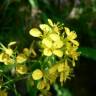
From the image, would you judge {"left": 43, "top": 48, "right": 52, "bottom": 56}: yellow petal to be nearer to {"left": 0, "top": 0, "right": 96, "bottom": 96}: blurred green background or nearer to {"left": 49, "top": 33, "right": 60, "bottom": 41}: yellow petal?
{"left": 49, "top": 33, "right": 60, "bottom": 41}: yellow petal

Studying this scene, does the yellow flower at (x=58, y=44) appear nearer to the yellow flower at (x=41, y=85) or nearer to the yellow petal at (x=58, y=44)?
A: the yellow petal at (x=58, y=44)

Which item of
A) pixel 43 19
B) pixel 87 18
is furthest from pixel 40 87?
pixel 87 18

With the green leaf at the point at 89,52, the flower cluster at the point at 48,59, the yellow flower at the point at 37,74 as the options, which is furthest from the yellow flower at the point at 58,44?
the green leaf at the point at 89,52

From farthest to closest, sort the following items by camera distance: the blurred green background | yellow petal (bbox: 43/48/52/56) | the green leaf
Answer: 1. the blurred green background
2. the green leaf
3. yellow petal (bbox: 43/48/52/56)

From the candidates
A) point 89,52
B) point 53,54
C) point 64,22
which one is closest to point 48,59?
point 53,54

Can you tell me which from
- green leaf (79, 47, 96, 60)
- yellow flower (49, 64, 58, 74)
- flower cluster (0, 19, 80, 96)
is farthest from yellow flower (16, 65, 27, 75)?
green leaf (79, 47, 96, 60)

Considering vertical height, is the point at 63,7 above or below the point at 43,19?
above

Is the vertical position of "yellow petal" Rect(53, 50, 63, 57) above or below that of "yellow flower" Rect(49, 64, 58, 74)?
above

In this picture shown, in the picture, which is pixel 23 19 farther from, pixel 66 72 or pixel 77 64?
pixel 66 72
